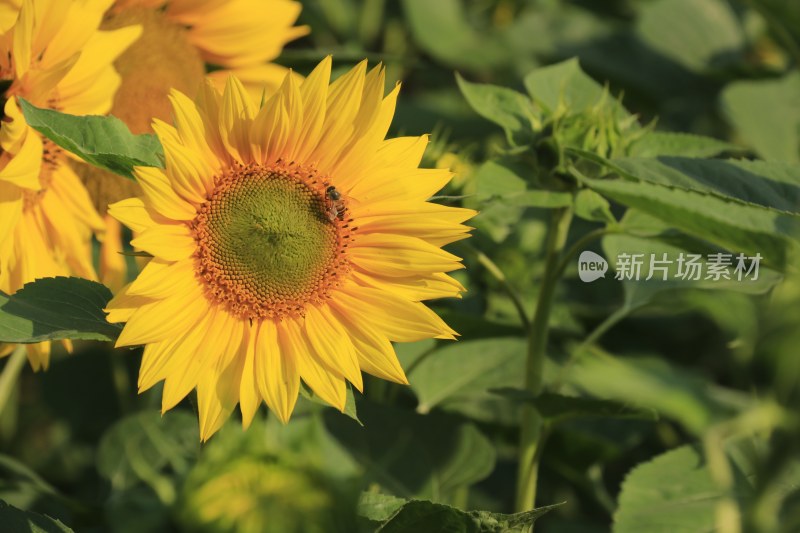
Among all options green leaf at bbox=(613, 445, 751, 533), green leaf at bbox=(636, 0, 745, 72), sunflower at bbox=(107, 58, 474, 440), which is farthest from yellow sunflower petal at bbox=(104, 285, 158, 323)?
green leaf at bbox=(636, 0, 745, 72)

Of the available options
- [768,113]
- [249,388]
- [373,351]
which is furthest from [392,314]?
[768,113]

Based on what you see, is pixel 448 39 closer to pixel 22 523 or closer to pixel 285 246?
pixel 285 246

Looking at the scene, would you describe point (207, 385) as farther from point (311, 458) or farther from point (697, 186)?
point (697, 186)

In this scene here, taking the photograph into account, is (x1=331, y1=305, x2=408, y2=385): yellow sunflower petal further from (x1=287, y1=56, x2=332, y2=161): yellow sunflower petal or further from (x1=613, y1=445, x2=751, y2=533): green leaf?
(x1=613, y1=445, x2=751, y2=533): green leaf

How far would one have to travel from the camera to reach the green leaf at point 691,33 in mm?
1836

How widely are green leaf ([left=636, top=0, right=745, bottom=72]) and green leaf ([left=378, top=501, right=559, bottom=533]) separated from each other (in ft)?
3.95

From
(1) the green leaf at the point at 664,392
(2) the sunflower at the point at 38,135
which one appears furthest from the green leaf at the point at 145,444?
(1) the green leaf at the point at 664,392

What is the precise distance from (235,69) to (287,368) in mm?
550

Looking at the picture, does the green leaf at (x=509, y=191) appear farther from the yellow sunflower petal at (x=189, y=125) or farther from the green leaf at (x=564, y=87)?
the yellow sunflower petal at (x=189, y=125)

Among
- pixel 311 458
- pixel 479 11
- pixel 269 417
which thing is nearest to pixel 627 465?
pixel 269 417

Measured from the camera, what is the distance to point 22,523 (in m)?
0.89

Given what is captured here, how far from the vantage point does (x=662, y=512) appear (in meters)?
1.00

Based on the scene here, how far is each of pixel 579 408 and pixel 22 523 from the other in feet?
1.67

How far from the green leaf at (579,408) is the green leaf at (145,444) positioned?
15.1 inches
